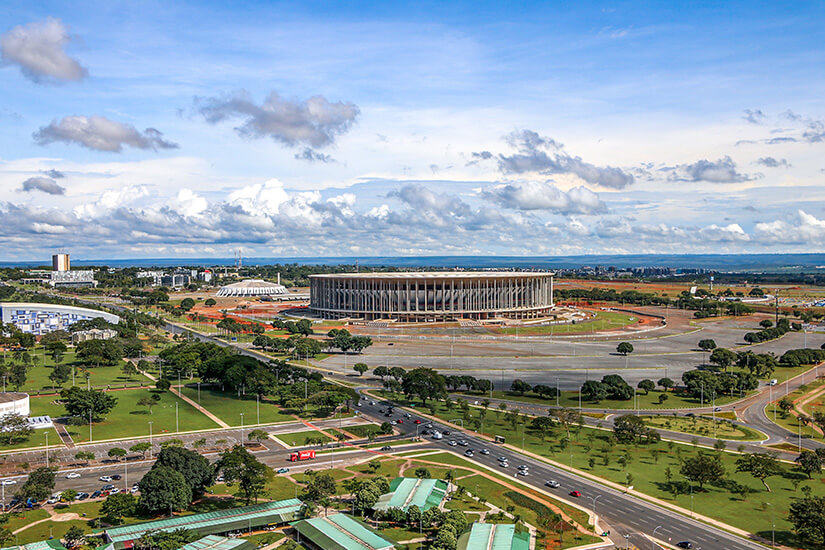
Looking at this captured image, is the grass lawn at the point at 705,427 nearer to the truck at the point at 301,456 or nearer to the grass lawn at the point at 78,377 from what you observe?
the truck at the point at 301,456

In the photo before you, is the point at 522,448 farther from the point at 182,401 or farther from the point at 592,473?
the point at 182,401

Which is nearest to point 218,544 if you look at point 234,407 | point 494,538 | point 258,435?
point 494,538

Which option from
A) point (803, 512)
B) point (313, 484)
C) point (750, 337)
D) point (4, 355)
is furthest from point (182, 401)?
point (750, 337)

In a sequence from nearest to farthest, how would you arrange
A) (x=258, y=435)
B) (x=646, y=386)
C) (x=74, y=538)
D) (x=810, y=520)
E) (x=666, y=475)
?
(x=74, y=538)
(x=810, y=520)
(x=666, y=475)
(x=258, y=435)
(x=646, y=386)

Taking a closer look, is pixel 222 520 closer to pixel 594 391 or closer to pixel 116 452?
pixel 116 452

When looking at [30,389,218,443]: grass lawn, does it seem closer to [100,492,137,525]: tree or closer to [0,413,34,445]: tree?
[0,413,34,445]: tree
